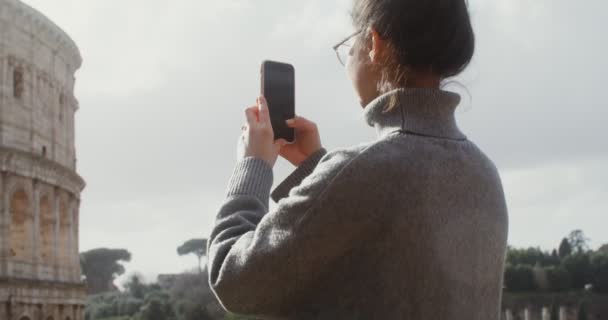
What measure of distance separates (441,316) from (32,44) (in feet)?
81.1

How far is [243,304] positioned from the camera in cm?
161

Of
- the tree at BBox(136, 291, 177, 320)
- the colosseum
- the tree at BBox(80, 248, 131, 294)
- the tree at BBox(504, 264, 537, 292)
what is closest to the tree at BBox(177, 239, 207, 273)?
the tree at BBox(80, 248, 131, 294)

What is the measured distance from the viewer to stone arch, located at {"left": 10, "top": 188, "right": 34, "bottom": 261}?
23516 mm

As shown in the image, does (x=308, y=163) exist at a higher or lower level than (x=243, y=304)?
higher

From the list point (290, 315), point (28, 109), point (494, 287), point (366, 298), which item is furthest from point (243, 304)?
point (28, 109)

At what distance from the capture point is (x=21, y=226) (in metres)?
24.0

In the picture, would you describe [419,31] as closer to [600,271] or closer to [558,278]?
[558,278]

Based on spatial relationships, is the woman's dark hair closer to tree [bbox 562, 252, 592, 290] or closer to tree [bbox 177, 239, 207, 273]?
tree [bbox 562, 252, 592, 290]

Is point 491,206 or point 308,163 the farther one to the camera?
point 308,163

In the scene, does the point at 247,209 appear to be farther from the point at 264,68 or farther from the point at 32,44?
the point at 32,44

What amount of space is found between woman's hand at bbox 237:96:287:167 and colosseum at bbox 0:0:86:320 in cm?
2163

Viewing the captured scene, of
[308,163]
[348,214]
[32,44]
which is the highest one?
[32,44]

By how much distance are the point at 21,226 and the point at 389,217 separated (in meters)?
23.7

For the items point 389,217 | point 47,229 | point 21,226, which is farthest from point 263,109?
point 47,229
